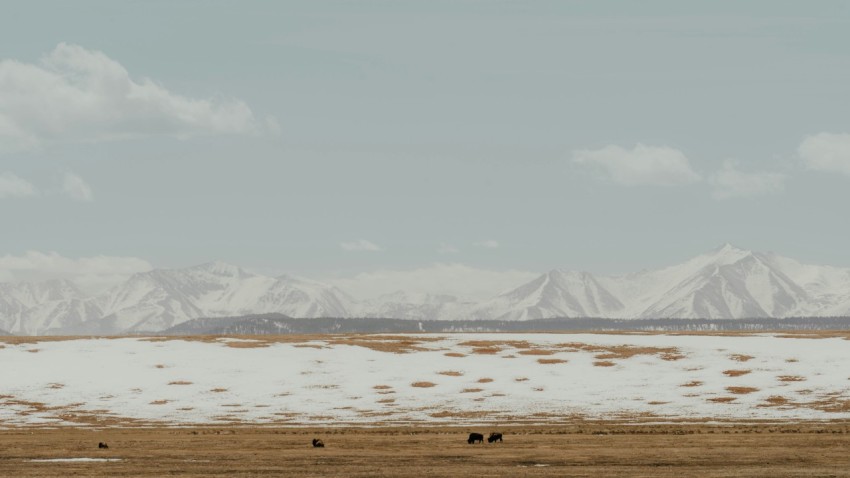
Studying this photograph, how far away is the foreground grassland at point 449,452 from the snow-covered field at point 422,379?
16.9 meters

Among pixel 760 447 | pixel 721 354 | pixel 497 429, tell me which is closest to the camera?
pixel 760 447

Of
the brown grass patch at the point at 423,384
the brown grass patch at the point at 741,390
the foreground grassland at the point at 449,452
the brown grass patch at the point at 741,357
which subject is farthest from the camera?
the brown grass patch at the point at 741,357

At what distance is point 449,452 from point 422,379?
6626 cm

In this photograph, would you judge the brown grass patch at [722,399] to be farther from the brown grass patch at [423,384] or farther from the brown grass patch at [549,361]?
the brown grass patch at [423,384]

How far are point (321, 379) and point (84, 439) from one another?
176 ft

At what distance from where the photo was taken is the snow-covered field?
102 meters

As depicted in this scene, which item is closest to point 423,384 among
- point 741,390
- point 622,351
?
point 622,351

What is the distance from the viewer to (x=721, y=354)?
137750 mm

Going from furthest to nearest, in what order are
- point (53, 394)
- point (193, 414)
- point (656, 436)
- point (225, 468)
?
1. point (53, 394)
2. point (193, 414)
3. point (656, 436)
4. point (225, 468)

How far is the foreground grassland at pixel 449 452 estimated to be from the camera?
48938 mm

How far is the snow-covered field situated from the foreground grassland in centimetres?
1686

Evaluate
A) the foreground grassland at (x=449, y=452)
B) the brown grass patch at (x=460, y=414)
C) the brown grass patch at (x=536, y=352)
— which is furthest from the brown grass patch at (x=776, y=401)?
the brown grass patch at (x=536, y=352)

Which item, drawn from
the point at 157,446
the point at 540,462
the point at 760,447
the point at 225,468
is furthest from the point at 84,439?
the point at 760,447

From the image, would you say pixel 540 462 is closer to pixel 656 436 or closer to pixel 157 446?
pixel 656 436
